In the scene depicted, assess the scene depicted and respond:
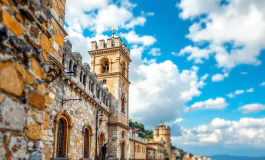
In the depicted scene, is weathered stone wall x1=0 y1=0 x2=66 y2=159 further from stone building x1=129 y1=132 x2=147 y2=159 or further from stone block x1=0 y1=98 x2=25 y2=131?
stone building x1=129 y1=132 x2=147 y2=159

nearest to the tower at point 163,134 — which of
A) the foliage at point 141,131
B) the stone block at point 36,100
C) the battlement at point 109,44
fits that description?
the foliage at point 141,131

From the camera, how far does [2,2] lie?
2.58 meters

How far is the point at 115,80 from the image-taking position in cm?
2428

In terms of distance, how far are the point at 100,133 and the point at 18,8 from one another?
57.9 feet

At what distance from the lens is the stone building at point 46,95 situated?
2.70 m

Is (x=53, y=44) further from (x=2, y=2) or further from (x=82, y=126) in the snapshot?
(x=82, y=126)

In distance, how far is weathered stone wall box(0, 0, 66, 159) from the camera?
8.56 feet

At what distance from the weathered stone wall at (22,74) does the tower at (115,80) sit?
19.5 meters

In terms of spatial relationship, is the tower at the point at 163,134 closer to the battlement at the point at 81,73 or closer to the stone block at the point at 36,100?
the battlement at the point at 81,73

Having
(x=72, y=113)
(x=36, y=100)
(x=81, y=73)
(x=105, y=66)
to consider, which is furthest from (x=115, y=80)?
(x=36, y=100)

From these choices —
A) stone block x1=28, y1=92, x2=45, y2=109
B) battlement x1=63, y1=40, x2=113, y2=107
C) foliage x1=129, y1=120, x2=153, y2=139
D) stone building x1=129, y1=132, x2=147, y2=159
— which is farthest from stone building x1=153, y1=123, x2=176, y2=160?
stone block x1=28, y1=92, x2=45, y2=109

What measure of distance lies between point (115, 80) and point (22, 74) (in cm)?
2130

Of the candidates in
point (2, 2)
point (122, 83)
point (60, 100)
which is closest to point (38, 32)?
point (2, 2)

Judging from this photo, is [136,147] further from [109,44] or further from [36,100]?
[36,100]
